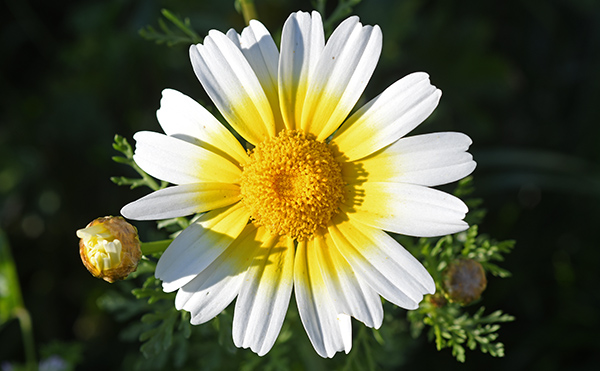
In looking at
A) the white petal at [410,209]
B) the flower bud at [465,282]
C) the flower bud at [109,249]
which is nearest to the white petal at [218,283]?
the flower bud at [109,249]

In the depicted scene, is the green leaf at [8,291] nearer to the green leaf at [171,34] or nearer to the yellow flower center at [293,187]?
the green leaf at [171,34]

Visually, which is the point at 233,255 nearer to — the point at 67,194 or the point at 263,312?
the point at 263,312

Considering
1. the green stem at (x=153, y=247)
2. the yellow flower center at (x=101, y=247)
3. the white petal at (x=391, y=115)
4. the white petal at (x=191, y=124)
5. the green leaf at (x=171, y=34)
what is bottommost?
the green stem at (x=153, y=247)

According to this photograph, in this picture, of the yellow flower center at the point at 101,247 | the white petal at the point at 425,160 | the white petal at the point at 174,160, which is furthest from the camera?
the white petal at the point at 174,160

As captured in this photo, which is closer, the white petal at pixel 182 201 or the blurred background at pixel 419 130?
the white petal at pixel 182 201

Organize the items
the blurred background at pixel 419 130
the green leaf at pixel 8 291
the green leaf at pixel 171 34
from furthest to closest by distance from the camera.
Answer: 1. the blurred background at pixel 419 130
2. the green leaf at pixel 8 291
3. the green leaf at pixel 171 34
